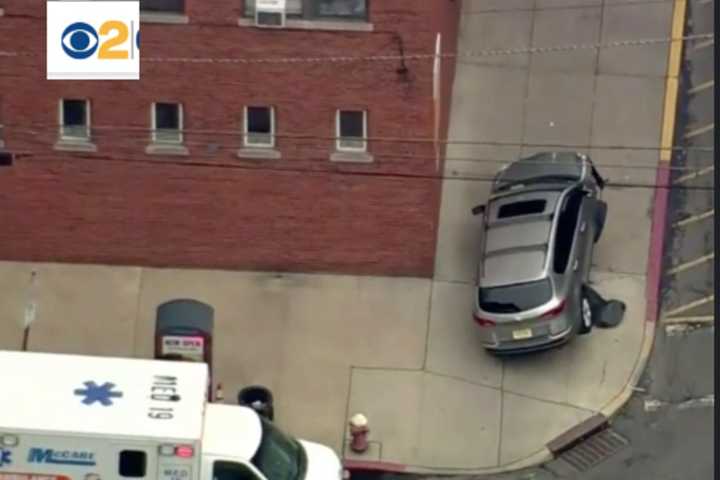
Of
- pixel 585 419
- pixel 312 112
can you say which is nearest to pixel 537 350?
pixel 585 419

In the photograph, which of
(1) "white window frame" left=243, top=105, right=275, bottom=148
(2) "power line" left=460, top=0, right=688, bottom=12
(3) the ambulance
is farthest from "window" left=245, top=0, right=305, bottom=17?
(2) "power line" left=460, top=0, right=688, bottom=12

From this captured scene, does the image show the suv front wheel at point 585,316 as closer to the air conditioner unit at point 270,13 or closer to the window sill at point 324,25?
the window sill at point 324,25

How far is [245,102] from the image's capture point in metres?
28.4

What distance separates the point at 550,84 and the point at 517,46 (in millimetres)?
1229

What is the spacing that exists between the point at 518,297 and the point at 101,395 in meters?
7.46

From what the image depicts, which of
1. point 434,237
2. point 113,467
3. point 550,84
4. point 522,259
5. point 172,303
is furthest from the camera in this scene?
point 550,84

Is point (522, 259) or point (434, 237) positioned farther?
point (434, 237)

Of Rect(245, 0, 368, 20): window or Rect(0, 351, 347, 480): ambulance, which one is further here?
Rect(245, 0, 368, 20): window

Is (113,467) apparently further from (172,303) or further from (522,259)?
(522,259)

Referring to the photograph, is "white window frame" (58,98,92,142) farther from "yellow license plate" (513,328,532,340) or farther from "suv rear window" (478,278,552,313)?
"yellow license plate" (513,328,532,340)

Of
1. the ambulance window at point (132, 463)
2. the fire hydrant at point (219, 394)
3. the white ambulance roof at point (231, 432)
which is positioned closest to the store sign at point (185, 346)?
the fire hydrant at point (219, 394)

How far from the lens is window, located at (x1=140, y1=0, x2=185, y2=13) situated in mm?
27922

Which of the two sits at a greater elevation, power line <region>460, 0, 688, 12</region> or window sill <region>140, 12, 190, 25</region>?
power line <region>460, 0, 688, 12</region>

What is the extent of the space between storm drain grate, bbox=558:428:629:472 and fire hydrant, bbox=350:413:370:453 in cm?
285
